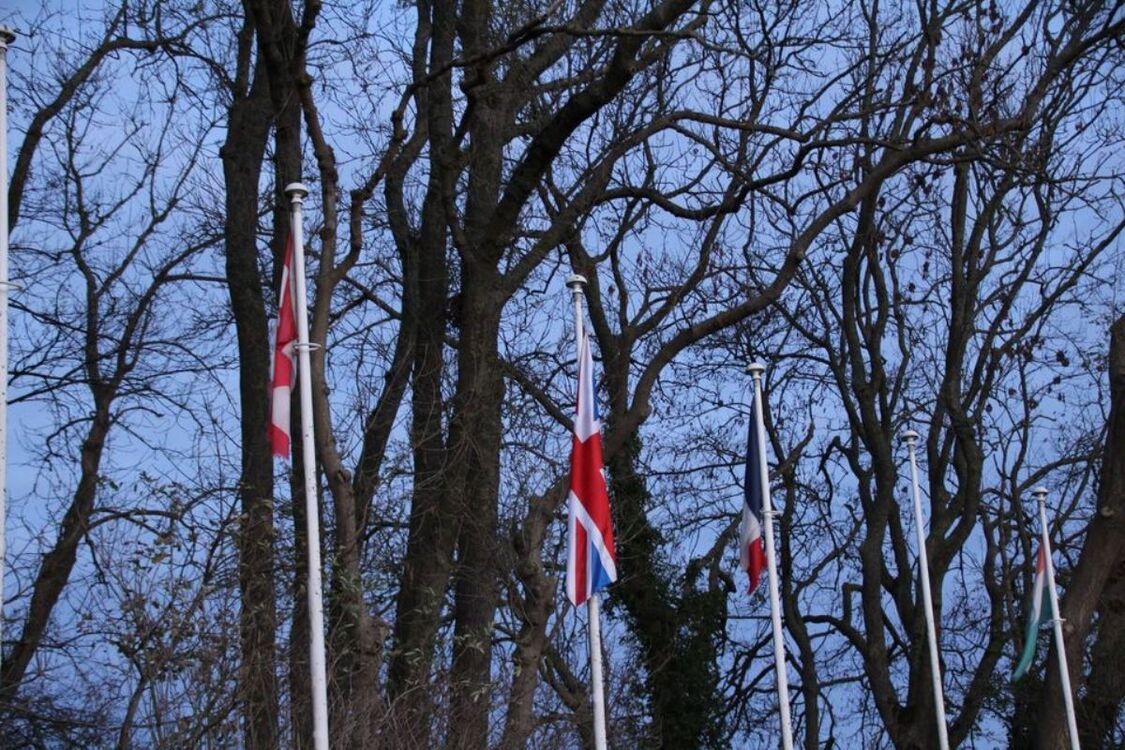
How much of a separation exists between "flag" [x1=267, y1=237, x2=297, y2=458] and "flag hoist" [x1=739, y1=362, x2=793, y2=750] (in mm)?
4613

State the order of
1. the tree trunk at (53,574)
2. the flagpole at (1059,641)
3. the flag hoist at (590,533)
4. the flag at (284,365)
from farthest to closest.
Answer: the flagpole at (1059,641), the tree trunk at (53,574), the flag hoist at (590,533), the flag at (284,365)

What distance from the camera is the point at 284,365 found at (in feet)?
32.6

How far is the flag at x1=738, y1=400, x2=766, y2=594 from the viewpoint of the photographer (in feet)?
42.5

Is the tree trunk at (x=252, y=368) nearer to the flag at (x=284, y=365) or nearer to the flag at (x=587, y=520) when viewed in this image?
the flag at (x=284, y=365)

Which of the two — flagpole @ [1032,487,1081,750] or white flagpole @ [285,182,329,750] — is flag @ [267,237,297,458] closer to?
white flagpole @ [285,182,329,750]

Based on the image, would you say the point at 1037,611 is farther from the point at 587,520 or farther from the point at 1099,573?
the point at 587,520

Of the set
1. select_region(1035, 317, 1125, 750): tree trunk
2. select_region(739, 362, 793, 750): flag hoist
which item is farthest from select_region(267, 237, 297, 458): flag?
select_region(1035, 317, 1125, 750): tree trunk

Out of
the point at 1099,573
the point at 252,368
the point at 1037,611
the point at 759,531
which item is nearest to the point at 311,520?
the point at 759,531

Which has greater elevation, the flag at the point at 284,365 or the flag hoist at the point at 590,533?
the flag at the point at 284,365

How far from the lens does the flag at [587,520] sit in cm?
1090

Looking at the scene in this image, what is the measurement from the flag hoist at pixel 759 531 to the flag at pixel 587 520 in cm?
225

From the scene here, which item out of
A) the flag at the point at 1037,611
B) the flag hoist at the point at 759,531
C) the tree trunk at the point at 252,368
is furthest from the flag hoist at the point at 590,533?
the flag at the point at 1037,611

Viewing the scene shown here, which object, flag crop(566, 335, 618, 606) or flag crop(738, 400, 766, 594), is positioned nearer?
flag crop(566, 335, 618, 606)

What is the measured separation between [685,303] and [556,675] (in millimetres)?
7205
